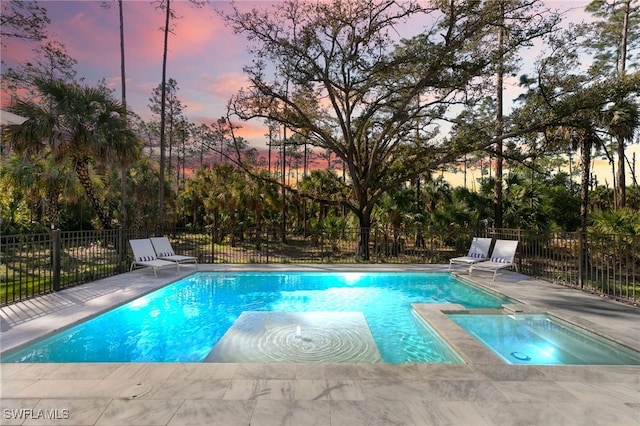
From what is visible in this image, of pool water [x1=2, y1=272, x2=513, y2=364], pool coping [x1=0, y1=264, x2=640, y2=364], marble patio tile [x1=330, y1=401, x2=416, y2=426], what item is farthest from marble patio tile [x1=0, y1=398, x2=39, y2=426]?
marble patio tile [x1=330, y1=401, x2=416, y2=426]

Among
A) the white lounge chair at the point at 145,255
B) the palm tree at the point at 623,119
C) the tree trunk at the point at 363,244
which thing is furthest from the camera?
the tree trunk at the point at 363,244

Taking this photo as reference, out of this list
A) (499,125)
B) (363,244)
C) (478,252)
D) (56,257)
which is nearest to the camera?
(56,257)

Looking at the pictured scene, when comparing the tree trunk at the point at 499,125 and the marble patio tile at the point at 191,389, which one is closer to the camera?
the marble patio tile at the point at 191,389

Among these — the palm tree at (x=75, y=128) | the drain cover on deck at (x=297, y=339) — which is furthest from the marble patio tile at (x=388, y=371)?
the palm tree at (x=75, y=128)

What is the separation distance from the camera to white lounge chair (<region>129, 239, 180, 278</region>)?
9.93 meters

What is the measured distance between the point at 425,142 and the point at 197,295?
14.0 metres

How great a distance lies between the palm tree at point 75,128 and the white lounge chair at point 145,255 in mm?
3705

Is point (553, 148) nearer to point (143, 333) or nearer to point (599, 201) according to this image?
point (143, 333)

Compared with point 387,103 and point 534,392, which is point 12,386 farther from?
point 387,103

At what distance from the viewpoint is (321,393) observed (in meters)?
3.43

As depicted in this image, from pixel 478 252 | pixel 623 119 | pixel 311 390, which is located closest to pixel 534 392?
pixel 311 390

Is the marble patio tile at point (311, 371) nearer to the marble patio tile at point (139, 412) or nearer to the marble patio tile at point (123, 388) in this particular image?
the marble patio tile at point (139, 412)

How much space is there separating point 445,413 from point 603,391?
1945mm

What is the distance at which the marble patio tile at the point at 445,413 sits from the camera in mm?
2916
